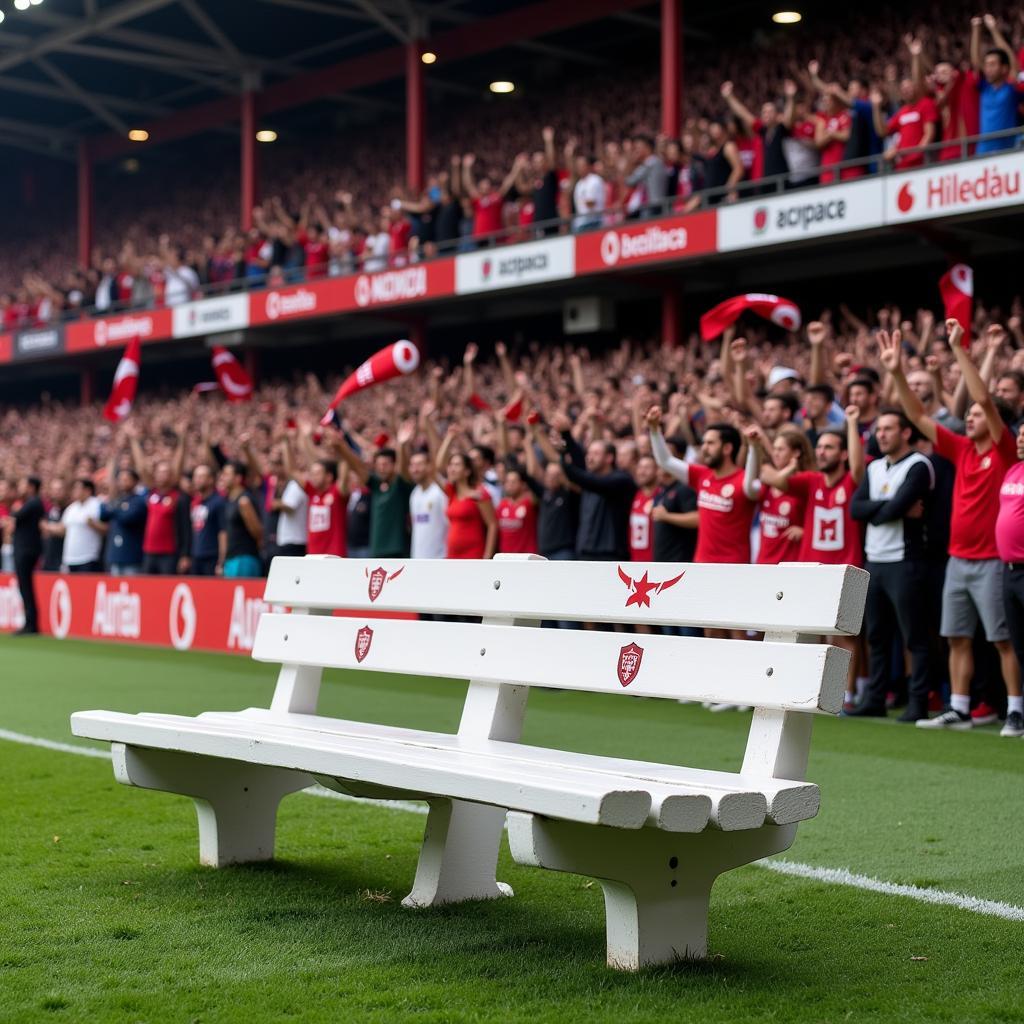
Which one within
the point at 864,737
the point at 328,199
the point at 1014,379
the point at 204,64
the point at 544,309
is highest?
the point at 204,64

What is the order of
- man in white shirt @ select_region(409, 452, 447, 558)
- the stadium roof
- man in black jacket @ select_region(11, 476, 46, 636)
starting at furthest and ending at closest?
the stadium roof, man in black jacket @ select_region(11, 476, 46, 636), man in white shirt @ select_region(409, 452, 447, 558)

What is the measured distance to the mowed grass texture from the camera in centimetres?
352

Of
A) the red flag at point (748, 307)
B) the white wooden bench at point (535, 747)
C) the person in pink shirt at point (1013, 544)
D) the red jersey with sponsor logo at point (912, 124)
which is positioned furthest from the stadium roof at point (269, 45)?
the white wooden bench at point (535, 747)

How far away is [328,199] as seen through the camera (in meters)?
32.8

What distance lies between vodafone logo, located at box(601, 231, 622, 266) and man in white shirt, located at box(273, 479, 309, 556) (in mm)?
8137

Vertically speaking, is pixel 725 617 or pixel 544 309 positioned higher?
pixel 544 309

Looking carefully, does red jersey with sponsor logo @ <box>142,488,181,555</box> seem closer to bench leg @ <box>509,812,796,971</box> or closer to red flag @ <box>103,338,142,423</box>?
red flag @ <box>103,338,142,423</box>

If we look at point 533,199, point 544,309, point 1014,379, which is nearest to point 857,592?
point 1014,379

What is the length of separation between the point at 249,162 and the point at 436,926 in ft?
95.9

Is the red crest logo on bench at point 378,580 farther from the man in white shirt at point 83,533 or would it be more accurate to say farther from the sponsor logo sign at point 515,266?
the sponsor logo sign at point 515,266

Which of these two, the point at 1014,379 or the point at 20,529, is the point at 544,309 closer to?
the point at 20,529

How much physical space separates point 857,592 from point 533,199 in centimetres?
1906

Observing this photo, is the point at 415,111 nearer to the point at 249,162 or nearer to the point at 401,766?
the point at 249,162

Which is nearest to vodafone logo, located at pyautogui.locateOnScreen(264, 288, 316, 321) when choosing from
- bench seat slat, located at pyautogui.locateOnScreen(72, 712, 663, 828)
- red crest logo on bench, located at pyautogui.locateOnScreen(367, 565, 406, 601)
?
red crest logo on bench, located at pyautogui.locateOnScreen(367, 565, 406, 601)
